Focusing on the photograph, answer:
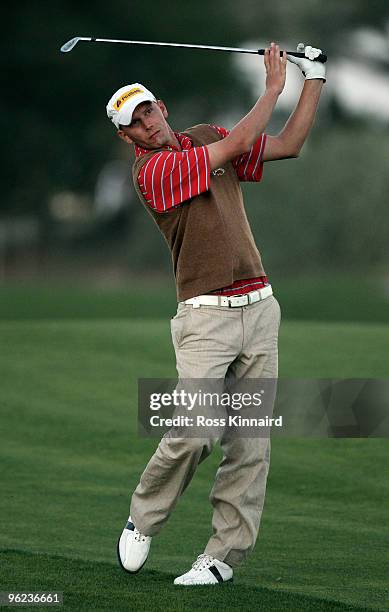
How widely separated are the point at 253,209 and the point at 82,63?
8.08m

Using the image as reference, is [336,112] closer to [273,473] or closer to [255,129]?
[273,473]

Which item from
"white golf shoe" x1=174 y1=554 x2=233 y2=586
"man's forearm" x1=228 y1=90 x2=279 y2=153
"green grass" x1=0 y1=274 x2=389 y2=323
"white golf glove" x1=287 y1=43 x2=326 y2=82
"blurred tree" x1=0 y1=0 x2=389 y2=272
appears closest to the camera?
"man's forearm" x1=228 y1=90 x2=279 y2=153


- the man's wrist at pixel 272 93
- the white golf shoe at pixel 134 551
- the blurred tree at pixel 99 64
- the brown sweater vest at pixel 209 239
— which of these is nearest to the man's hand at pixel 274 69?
the man's wrist at pixel 272 93

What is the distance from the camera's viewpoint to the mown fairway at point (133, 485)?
164 inches

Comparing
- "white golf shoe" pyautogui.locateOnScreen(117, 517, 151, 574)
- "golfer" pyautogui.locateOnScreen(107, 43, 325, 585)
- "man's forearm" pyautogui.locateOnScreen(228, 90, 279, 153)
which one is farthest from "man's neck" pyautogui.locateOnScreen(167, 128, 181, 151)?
"white golf shoe" pyautogui.locateOnScreen(117, 517, 151, 574)

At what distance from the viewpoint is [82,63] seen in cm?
3003

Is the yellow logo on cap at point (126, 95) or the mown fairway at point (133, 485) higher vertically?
the yellow logo on cap at point (126, 95)

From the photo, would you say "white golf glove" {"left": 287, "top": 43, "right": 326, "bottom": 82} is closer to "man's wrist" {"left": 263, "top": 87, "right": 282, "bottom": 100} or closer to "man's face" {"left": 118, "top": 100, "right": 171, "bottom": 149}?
"man's wrist" {"left": 263, "top": 87, "right": 282, "bottom": 100}

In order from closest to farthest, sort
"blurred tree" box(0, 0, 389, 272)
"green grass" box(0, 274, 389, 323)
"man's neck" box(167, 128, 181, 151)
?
"man's neck" box(167, 128, 181, 151) → "green grass" box(0, 274, 389, 323) → "blurred tree" box(0, 0, 389, 272)

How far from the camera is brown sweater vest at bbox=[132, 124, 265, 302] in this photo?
4188 mm

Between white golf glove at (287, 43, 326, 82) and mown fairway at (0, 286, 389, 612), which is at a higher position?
white golf glove at (287, 43, 326, 82)

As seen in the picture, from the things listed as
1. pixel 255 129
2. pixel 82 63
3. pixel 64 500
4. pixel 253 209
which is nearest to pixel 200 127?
pixel 255 129

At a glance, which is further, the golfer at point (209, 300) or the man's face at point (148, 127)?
the man's face at point (148, 127)

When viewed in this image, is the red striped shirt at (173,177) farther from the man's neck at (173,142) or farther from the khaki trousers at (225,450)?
the khaki trousers at (225,450)
